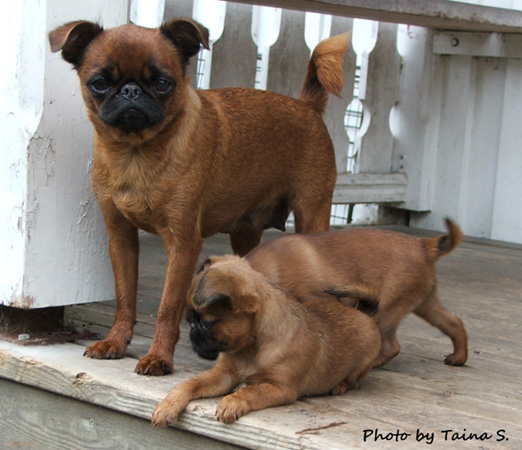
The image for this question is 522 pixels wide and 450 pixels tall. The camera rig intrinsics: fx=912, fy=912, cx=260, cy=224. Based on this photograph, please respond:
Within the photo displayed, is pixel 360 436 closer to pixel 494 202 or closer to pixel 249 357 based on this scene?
pixel 249 357

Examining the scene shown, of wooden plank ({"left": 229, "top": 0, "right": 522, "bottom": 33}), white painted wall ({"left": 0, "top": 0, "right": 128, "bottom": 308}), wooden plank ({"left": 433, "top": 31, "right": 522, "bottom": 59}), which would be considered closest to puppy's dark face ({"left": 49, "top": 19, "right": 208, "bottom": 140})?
white painted wall ({"left": 0, "top": 0, "right": 128, "bottom": 308})

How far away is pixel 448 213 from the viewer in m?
6.84

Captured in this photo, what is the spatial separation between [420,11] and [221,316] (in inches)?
119

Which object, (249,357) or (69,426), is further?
(69,426)

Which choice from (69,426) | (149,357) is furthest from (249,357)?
(69,426)

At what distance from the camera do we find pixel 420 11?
5203mm

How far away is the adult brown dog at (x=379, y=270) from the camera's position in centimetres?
338

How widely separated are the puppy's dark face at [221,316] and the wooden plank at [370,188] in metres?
3.73

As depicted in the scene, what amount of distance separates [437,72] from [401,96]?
12.7 inches

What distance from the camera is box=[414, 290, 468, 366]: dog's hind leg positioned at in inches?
138

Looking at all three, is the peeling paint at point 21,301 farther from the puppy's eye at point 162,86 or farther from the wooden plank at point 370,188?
the wooden plank at point 370,188

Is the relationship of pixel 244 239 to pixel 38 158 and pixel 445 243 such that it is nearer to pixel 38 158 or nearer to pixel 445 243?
pixel 445 243

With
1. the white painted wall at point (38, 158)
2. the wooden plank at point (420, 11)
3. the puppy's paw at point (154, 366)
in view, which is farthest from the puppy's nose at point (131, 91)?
the wooden plank at point (420, 11)

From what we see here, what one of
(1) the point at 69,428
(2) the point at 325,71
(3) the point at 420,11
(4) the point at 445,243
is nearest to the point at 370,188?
(3) the point at 420,11
